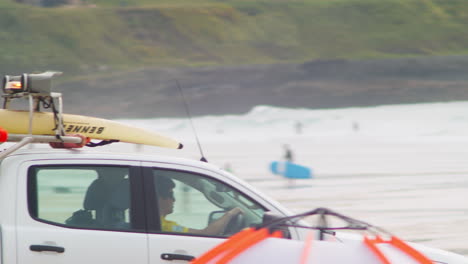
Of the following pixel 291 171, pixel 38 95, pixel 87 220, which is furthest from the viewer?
pixel 291 171

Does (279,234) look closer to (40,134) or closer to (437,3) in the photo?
(40,134)

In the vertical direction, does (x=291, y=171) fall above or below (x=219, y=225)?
above

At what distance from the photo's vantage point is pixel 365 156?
126 ft

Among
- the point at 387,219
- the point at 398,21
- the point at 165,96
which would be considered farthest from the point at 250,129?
the point at 387,219

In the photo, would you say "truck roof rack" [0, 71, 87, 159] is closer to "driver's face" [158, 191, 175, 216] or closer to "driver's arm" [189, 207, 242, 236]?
"driver's face" [158, 191, 175, 216]

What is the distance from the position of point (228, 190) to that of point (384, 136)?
47.0m

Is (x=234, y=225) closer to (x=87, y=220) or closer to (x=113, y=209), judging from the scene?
(x=113, y=209)

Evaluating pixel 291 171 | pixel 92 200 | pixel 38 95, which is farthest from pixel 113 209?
pixel 291 171

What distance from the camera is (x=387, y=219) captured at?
15797mm

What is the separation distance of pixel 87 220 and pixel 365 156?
1334 inches

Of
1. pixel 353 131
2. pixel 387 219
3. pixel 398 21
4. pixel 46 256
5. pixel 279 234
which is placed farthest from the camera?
pixel 398 21

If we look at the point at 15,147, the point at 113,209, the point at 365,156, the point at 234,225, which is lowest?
the point at 234,225

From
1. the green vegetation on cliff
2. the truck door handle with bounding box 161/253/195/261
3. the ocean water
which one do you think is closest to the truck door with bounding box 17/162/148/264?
the truck door handle with bounding box 161/253/195/261

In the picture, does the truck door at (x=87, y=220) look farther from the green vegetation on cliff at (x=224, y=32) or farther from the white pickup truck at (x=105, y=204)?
the green vegetation on cliff at (x=224, y=32)
